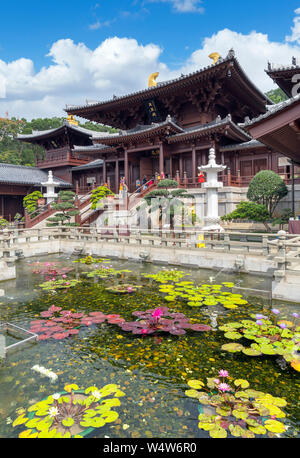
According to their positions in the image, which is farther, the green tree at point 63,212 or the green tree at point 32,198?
the green tree at point 32,198


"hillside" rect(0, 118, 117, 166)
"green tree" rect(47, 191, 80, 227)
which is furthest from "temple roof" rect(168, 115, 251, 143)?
"hillside" rect(0, 118, 117, 166)

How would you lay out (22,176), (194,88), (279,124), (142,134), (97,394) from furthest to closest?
(22,176) → (142,134) → (194,88) → (279,124) → (97,394)

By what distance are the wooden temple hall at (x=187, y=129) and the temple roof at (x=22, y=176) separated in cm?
671

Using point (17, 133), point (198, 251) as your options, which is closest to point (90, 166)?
point (198, 251)

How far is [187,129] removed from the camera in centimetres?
2272

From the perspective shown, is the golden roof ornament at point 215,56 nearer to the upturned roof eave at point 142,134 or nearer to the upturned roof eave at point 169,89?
the upturned roof eave at point 169,89

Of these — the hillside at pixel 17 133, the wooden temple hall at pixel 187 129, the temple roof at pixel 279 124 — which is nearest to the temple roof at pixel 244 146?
the wooden temple hall at pixel 187 129

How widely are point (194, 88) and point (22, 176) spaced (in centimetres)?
2013

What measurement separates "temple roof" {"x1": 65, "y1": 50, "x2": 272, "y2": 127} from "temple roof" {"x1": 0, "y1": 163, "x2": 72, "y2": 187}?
844 cm

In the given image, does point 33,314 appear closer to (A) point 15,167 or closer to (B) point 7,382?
(B) point 7,382

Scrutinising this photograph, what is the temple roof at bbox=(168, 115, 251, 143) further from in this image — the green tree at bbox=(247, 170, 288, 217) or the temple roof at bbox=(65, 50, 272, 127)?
the green tree at bbox=(247, 170, 288, 217)

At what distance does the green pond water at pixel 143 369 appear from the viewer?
3471mm

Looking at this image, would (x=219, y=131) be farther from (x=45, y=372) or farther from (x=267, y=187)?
(x=45, y=372)
